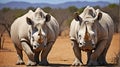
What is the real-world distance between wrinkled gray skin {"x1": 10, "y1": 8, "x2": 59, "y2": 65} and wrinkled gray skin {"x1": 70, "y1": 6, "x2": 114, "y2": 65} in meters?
0.34

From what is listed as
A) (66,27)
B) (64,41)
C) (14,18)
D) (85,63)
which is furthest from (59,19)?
(85,63)

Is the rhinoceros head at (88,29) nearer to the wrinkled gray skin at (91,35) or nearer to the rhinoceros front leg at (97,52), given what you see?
the wrinkled gray skin at (91,35)

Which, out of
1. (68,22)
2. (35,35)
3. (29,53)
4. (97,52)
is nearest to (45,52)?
(29,53)

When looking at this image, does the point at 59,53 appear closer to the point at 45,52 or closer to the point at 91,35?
the point at 45,52

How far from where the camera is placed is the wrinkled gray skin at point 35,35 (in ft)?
17.7

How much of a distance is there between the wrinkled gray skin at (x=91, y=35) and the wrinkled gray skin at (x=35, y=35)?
34cm

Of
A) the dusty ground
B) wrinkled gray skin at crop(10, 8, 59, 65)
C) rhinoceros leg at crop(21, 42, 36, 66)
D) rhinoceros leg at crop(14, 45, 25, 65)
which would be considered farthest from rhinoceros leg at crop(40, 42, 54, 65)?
rhinoceros leg at crop(14, 45, 25, 65)

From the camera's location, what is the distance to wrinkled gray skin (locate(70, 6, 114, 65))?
5.36 metres

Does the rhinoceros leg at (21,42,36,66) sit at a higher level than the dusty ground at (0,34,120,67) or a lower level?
higher

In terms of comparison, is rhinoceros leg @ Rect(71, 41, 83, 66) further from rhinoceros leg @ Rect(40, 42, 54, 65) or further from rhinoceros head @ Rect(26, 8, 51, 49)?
rhinoceros head @ Rect(26, 8, 51, 49)

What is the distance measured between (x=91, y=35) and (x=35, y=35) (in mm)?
717

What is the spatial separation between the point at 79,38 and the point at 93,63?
0.45 meters

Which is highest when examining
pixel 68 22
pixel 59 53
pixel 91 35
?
pixel 91 35

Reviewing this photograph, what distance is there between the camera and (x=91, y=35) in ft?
17.5
